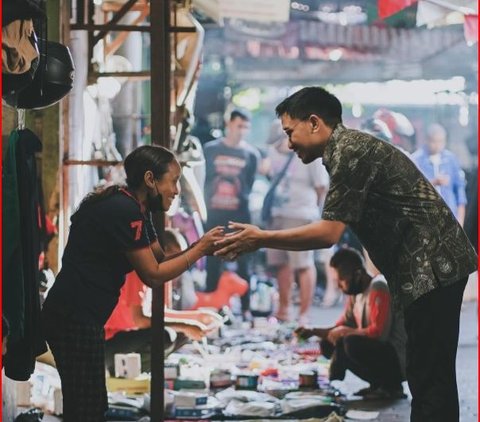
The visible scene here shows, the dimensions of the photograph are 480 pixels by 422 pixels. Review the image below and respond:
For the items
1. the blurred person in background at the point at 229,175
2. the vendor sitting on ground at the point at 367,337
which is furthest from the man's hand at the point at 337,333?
the blurred person in background at the point at 229,175

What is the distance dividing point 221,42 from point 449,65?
11.1 feet

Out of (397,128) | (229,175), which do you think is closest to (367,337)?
(229,175)

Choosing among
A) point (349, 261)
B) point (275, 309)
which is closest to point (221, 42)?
point (275, 309)

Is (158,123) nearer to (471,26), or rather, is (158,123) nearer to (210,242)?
(210,242)

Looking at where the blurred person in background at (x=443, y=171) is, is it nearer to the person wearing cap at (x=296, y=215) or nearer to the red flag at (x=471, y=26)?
the person wearing cap at (x=296, y=215)

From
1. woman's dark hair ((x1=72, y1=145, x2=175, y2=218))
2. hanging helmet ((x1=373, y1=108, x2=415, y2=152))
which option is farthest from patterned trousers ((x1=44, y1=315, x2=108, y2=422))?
hanging helmet ((x1=373, y1=108, x2=415, y2=152))

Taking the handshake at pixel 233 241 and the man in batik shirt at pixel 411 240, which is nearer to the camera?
the man in batik shirt at pixel 411 240

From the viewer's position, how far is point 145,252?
18.1 ft

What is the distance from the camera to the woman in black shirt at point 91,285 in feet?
17.9

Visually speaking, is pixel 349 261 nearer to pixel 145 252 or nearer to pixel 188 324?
pixel 188 324

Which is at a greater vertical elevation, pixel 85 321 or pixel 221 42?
pixel 221 42

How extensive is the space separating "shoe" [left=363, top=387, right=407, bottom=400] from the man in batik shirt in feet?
10.8

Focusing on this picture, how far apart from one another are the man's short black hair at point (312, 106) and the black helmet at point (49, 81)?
1.20 m

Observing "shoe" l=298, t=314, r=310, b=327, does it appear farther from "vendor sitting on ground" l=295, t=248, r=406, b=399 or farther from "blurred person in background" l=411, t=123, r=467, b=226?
"vendor sitting on ground" l=295, t=248, r=406, b=399
